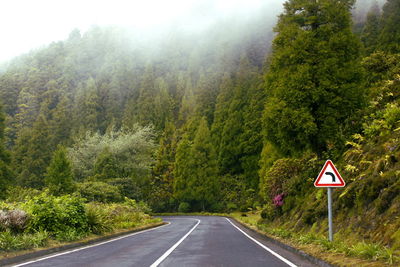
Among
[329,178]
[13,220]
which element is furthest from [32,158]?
[329,178]

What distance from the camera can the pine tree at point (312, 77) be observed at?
55.7 feet

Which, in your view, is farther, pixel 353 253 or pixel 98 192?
pixel 98 192

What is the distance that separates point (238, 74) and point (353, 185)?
67.1 meters

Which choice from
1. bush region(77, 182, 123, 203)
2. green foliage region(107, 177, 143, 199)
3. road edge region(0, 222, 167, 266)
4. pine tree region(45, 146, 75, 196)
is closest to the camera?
road edge region(0, 222, 167, 266)

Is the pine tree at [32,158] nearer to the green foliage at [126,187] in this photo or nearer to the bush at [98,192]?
the green foliage at [126,187]

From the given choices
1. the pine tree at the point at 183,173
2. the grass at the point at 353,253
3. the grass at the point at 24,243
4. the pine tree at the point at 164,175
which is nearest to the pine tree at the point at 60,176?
the pine tree at the point at 164,175

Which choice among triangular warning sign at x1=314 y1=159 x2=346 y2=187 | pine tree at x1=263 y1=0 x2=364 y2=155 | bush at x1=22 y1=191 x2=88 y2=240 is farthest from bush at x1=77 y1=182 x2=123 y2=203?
triangular warning sign at x1=314 y1=159 x2=346 y2=187

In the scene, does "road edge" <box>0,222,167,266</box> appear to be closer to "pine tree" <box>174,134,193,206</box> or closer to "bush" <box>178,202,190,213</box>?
"bush" <box>178,202,190,213</box>

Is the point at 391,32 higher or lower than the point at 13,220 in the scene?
higher

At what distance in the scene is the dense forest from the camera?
16922 millimetres

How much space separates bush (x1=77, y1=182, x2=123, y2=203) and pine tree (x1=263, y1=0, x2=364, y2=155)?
64.8 ft

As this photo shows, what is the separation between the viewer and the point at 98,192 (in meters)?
33.0

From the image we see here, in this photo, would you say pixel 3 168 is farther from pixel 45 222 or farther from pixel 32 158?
pixel 32 158

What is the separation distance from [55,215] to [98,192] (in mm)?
19940
